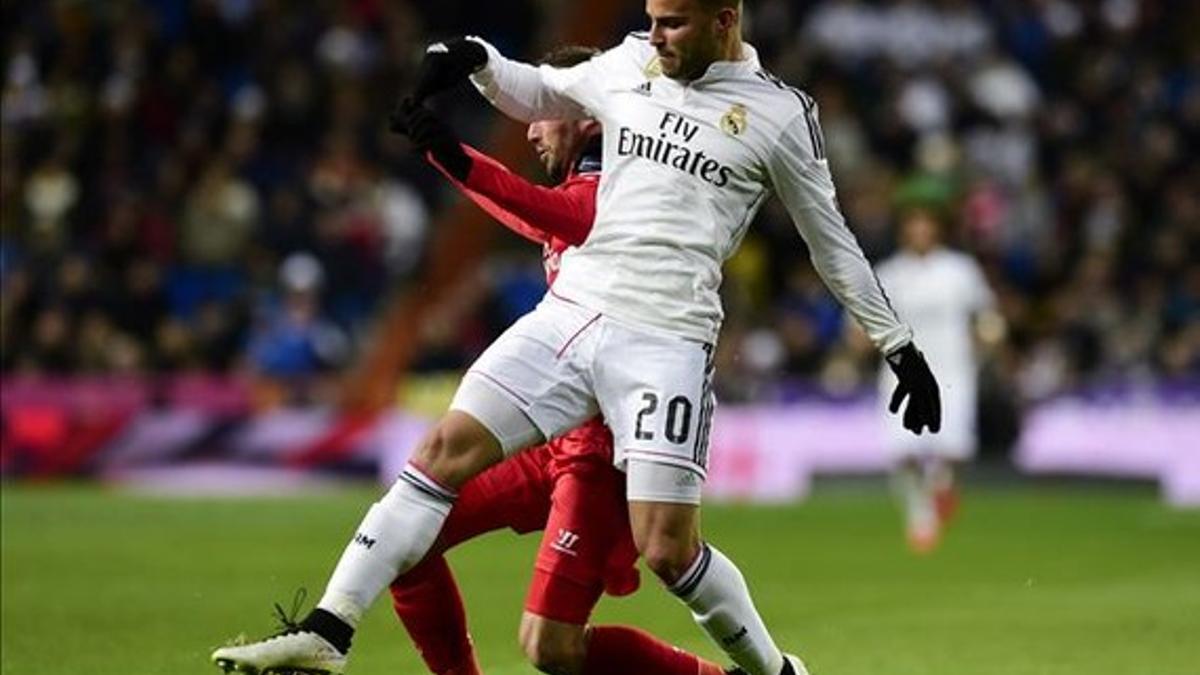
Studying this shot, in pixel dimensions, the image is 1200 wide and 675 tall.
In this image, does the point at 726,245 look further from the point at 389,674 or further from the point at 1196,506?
the point at 1196,506

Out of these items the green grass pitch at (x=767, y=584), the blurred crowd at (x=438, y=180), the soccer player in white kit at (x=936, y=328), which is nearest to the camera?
the green grass pitch at (x=767, y=584)

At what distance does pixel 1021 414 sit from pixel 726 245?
1394 centimetres

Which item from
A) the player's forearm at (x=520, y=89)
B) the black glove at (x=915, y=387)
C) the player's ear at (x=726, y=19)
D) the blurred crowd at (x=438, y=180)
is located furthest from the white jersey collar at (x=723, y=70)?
the blurred crowd at (x=438, y=180)

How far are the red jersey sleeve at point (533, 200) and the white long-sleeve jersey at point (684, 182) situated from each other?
0.05m

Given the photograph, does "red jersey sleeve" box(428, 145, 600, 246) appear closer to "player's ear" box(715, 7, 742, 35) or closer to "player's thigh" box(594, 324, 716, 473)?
"player's thigh" box(594, 324, 716, 473)

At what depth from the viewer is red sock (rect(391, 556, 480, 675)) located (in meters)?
8.12

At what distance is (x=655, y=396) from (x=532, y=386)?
0.39 metres

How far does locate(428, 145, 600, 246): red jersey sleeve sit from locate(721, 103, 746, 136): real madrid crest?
48cm

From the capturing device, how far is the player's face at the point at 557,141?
27.5 ft

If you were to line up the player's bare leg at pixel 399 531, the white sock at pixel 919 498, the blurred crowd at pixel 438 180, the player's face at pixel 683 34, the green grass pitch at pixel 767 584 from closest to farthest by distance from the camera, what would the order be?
the player's bare leg at pixel 399 531 → the player's face at pixel 683 34 → the green grass pitch at pixel 767 584 → the white sock at pixel 919 498 → the blurred crowd at pixel 438 180

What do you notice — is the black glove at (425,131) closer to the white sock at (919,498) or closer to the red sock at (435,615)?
the red sock at (435,615)

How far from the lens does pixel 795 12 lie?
26.3 meters

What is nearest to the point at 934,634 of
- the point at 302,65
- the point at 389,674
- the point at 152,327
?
the point at 389,674

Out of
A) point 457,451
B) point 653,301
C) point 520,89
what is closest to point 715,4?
point 520,89
